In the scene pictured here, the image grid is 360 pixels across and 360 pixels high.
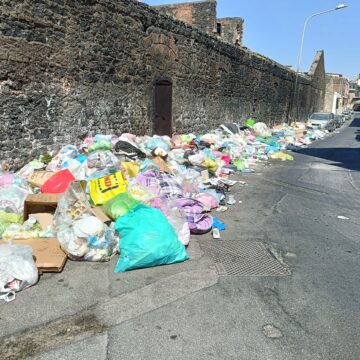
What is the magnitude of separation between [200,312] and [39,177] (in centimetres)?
362

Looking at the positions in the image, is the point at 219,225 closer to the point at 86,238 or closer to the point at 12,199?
the point at 86,238

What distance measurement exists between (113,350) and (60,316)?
0.66 meters

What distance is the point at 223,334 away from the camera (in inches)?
114

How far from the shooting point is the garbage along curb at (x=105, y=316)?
2744 mm

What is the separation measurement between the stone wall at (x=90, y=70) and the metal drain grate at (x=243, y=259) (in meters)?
3.82

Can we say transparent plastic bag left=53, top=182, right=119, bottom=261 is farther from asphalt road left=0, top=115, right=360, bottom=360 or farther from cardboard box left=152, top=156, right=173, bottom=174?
cardboard box left=152, top=156, right=173, bottom=174

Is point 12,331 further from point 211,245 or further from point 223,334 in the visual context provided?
point 211,245

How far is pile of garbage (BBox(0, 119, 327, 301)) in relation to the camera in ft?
12.7

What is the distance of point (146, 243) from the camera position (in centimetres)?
388

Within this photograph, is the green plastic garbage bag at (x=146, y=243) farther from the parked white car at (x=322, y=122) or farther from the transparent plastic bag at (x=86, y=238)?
the parked white car at (x=322, y=122)

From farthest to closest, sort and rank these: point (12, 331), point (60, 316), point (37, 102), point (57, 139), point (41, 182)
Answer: point (57, 139), point (37, 102), point (41, 182), point (60, 316), point (12, 331)

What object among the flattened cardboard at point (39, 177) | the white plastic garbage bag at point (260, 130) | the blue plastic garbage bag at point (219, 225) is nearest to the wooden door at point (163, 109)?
the flattened cardboard at point (39, 177)

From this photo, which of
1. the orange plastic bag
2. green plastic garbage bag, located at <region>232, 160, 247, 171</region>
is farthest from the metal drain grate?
green plastic garbage bag, located at <region>232, 160, 247, 171</region>

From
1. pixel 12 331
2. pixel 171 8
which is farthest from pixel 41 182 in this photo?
pixel 171 8
